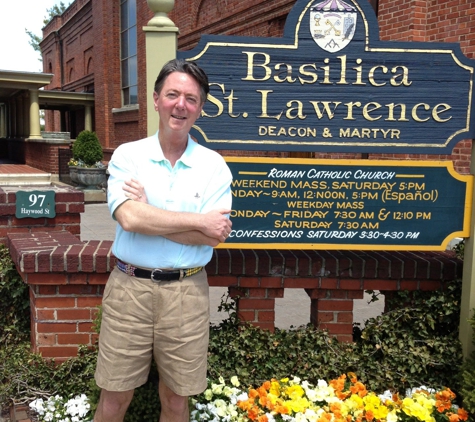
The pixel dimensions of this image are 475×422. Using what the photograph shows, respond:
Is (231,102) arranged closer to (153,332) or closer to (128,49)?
(153,332)

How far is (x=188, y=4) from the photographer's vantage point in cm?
1406

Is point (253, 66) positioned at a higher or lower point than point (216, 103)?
higher

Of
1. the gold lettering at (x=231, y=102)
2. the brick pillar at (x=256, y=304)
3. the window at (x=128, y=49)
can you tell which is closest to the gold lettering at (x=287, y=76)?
Answer: the gold lettering at (x=231, y=102)

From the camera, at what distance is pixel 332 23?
9.59ft

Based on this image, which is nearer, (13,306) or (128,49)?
(13,306)

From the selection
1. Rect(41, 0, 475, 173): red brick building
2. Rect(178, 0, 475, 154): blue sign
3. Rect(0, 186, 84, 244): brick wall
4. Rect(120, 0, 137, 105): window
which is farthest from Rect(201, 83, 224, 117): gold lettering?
Rect(120, 0, 137, 105): window

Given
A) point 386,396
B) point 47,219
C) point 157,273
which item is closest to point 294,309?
point 386,396

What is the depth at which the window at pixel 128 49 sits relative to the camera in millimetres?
17922

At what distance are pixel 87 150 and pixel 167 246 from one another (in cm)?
1381

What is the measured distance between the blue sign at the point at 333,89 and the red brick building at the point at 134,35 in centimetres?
414

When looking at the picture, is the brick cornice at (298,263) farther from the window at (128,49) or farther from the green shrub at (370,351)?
the window at (128,49)

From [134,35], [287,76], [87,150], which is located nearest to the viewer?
[287,76]

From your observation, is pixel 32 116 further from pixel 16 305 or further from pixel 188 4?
pixel 16 305

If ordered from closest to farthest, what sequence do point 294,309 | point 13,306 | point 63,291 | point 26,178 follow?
point 63,291
point 13,306
point 294,309
point 26,178
